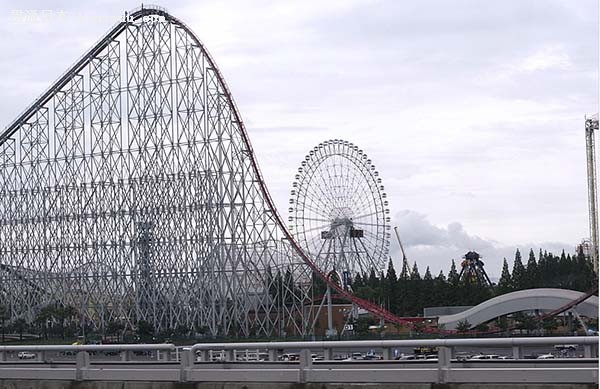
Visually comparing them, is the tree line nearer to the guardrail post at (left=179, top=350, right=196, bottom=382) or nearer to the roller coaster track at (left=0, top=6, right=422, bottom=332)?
the roller coaster track at (left=0, top=6, right=422, bottom=332)

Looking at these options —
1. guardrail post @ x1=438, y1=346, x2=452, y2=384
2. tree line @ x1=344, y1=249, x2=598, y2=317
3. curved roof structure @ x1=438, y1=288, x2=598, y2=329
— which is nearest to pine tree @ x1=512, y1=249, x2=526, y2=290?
tree line @ x1=344, y1=249, x2=598, y2=317

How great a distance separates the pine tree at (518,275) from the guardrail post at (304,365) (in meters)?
61.7

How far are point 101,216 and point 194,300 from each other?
4.84 metres

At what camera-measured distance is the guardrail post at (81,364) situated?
10.4 meters

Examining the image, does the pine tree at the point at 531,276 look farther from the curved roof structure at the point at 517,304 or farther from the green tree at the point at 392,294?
the curved roof structure at the point at 517,304

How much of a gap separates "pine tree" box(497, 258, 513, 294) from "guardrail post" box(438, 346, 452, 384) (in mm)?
60633

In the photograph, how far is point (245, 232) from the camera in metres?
38.7

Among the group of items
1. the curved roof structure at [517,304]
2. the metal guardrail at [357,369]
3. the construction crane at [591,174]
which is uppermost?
the construction crane at [591,174]

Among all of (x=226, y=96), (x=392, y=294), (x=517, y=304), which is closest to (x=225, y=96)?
(x=226, y=96)

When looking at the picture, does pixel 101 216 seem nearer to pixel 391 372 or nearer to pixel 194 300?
pixel 194 300

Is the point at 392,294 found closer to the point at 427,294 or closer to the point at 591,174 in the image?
the point at 427,294

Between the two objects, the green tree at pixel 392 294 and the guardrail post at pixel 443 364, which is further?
the green tree at pixel 392 294

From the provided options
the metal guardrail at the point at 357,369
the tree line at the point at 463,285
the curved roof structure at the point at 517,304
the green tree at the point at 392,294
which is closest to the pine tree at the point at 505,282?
the tree line at the point at 463,285

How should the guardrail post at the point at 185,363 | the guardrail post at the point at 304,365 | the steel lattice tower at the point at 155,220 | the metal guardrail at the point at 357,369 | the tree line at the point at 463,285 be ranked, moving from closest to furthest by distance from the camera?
the metal guardrail at the point at 357,369 → the guardrail post at the point at 304,365 → the guardrail post at the point at 185,363 → the steel lattice tower at the point at 155,220 → the tree line at the point at 463,285
